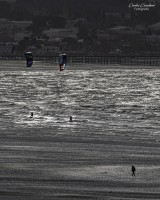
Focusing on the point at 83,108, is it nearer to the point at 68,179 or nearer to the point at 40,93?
the point at 40,93

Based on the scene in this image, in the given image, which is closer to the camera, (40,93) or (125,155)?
(125,155)

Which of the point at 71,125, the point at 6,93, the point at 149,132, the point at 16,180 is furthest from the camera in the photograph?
the point at 6,93

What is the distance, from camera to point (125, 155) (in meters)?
47.2

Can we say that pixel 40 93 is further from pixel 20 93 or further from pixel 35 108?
pixel 35 108

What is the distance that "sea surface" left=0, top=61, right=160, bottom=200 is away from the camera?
1560 inches

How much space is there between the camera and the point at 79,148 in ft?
162

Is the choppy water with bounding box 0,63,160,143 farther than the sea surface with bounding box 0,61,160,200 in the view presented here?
Yes

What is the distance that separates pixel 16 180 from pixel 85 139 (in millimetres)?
12082

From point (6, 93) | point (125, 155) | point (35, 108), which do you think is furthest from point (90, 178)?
point (6, 93)

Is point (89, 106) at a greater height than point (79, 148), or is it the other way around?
point (79, 148)

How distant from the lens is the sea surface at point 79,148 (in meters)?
39.6

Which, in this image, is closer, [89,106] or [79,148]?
[79,148]

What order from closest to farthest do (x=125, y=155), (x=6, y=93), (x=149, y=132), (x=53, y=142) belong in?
(x=125, y=155), (x=53, y=142), (x=149, y=132), (x=6, y=93)

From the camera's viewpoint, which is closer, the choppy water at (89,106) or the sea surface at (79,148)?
the sea surface at (79,148)
